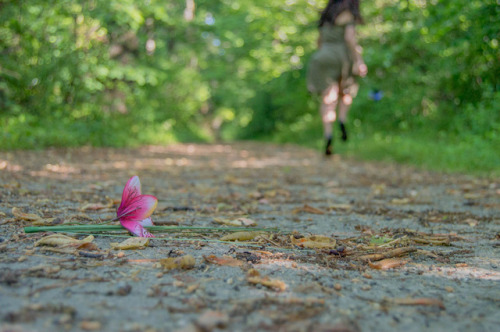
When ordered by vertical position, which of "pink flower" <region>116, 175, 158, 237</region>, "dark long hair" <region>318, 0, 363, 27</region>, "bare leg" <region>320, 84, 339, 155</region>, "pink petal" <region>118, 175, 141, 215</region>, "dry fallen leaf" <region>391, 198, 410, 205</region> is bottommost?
"dry fallen leaf" <region>391, 198, 410, 205</region>

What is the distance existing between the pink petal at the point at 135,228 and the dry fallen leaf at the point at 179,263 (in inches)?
13.4

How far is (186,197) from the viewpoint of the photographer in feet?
10.8

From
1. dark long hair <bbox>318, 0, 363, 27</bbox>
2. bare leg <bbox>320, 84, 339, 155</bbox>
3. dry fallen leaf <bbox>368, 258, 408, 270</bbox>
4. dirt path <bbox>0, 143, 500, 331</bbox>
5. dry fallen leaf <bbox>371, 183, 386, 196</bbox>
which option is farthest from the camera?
bare leg <bbox>320, 84, 339, 155</bbox>

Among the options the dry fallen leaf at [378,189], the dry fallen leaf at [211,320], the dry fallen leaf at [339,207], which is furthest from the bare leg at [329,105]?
the dry fallen leaf at [211,320]

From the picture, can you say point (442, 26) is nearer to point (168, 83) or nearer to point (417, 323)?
point (417, 323)

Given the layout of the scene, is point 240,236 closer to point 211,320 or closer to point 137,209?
point 137,209

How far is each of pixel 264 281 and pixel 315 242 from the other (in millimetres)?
558

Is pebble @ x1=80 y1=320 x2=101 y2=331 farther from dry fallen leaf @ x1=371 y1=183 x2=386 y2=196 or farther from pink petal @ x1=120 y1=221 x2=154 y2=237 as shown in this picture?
dry fallen leaf @ x1=371 y1=183 x2=386 y2=196

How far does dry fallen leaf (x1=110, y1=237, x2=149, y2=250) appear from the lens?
1.71 m

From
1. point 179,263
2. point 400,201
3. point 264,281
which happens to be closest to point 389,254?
point 264,281

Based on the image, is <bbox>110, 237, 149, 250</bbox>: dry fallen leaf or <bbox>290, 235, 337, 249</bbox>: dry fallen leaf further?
<bbox>290, 235, 337, 249</bbox>: dry fallen leaf

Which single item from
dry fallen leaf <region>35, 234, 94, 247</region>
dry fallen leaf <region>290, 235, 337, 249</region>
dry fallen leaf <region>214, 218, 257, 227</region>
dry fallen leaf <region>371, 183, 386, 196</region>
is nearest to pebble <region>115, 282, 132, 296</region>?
dry fallen leaf <region>35, 234, 94, 247</region>

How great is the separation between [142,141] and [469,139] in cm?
721

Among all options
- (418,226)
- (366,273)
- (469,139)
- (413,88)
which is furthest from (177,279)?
(413,88)
